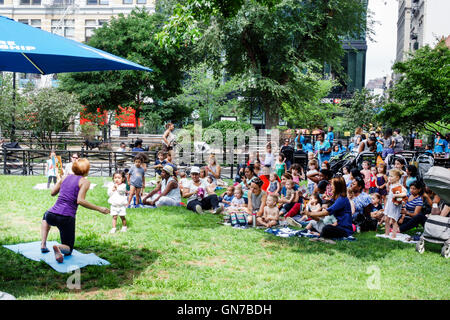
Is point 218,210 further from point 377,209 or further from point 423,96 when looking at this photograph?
point 423,96

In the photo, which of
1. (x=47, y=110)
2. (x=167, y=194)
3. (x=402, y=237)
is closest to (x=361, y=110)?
(x=47, y=110)

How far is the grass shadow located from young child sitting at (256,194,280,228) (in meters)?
3.25

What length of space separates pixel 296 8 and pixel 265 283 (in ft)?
71.3

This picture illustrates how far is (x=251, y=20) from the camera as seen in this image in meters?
24.5

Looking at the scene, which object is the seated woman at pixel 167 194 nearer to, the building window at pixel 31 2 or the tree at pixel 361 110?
the tree at pixel 361 110

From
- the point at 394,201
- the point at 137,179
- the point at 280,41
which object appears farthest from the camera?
the point at 280,41

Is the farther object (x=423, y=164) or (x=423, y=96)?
(x=423, y=96)

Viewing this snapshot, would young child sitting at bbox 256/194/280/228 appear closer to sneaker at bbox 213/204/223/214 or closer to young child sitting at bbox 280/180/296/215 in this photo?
young child sitting at bbox 280/180/296/215

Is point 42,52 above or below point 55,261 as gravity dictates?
above

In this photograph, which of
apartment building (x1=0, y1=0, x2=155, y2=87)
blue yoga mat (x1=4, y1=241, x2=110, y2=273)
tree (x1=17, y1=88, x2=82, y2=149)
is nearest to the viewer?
blue yoga mat (x1=4, y1=241, x2=110, y2=273)

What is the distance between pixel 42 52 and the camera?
5082 millimetres

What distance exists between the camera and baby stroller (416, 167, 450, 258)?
7781 mm

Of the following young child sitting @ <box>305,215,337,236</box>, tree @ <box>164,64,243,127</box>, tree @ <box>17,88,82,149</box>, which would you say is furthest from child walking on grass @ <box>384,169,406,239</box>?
tree @ <box>164,64,243,127</box>

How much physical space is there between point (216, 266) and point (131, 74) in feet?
91.2
